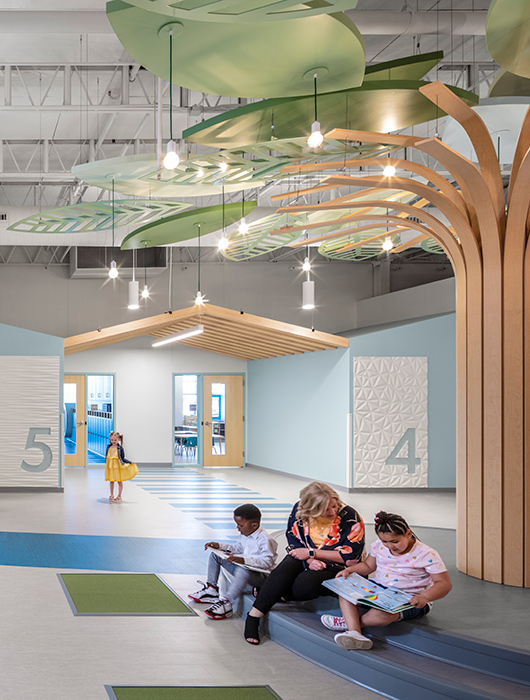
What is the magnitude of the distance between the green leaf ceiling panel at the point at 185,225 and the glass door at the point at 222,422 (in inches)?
A: 413

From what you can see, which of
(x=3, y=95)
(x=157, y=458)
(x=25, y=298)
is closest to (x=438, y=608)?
(x=3, y=95)

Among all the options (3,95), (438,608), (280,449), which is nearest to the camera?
(438,608)

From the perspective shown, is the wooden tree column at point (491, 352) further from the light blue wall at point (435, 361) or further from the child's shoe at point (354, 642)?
the light blue wall at point (435, 361)

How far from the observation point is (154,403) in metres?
20.1

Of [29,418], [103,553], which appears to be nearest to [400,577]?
[103,553]

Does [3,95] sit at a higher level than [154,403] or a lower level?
higher

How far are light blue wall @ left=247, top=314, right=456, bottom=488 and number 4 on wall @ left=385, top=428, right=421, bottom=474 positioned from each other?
34 cm

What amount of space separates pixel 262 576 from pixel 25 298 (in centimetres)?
1605

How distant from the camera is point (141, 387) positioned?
20.1 meters

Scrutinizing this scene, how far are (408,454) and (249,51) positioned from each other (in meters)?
11.0

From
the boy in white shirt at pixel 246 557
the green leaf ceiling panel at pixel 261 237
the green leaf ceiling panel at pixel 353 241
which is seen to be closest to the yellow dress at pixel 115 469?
the green leaf ceiling panel at pixel 261 237

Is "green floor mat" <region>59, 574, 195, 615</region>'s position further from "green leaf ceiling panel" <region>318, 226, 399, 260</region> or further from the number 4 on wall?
the number 4 on wall

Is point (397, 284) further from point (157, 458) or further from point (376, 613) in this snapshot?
point (376, 613)

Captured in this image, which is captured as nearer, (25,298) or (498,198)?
(498,198)
